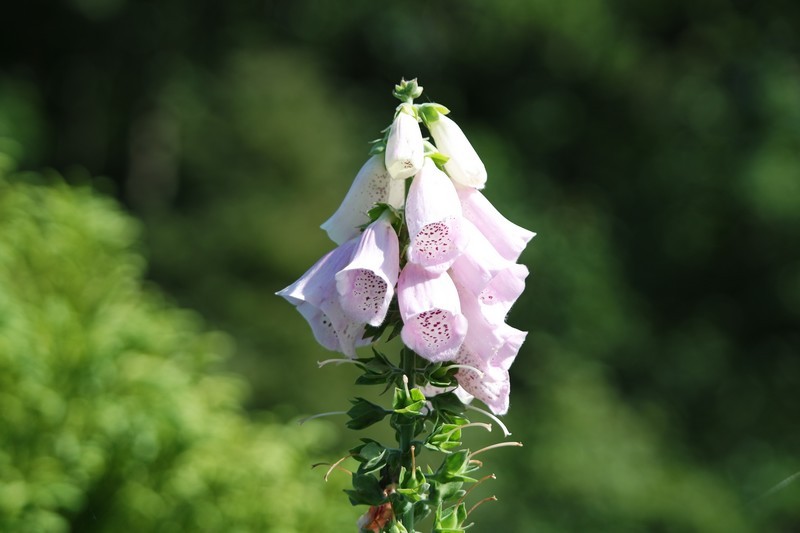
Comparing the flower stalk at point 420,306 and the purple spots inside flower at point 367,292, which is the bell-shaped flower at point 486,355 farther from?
the purple spots inside flower at point 367,292

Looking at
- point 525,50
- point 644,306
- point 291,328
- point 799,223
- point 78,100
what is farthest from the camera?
point 78,100

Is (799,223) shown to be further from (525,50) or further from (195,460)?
(195,460)

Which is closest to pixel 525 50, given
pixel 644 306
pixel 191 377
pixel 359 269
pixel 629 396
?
pixel 644 306

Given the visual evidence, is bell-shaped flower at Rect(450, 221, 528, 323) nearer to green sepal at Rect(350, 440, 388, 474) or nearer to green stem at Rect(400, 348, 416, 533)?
green stem at Rect(400, 348, 416, 533)

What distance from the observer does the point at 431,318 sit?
57.0 inches

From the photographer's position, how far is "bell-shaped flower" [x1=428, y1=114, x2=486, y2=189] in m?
1.56

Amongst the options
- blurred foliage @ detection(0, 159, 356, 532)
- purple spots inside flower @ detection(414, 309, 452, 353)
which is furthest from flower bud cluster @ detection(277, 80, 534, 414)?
blurred foliage @ detection(0, 159, 356, 532)

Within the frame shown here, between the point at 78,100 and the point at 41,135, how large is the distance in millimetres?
2351

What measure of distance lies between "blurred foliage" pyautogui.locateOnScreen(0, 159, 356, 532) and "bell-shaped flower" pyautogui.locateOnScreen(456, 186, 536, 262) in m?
1.26

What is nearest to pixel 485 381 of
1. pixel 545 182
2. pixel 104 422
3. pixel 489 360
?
pixel 489 360

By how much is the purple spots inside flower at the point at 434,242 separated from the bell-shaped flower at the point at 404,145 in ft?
0.25

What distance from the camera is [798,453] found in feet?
37.4

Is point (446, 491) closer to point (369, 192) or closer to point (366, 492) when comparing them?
point (366, 492)

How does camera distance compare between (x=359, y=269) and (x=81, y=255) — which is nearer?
(x=359, y=269)
